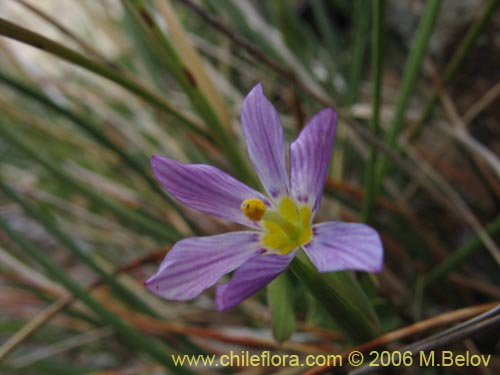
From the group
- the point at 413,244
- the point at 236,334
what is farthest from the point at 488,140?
the point at 236,334

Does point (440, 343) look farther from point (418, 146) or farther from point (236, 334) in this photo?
point (418, 146)

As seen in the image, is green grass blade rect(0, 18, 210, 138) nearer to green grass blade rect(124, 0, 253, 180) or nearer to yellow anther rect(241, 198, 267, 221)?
green grass blade rect(124, 0, 253, 180)

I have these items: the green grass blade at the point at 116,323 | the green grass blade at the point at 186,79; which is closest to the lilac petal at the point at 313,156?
the green grass blade at the point at 186,79

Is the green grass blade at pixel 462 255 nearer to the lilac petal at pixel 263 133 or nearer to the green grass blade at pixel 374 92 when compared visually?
the green grass blade at pixel 374 92

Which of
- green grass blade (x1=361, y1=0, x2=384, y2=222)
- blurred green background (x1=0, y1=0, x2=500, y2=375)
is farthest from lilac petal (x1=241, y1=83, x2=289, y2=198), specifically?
green grass blade (x1=361, y1=0, x2=384, y2=222)

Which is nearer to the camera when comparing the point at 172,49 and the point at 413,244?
the point at 172,49

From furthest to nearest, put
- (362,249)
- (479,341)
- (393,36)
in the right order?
(393,36), (479,341), (362,249)
